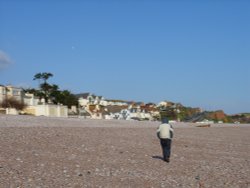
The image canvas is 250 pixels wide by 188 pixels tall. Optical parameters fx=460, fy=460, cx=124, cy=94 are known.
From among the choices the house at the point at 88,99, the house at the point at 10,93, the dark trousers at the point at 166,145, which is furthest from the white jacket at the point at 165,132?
the house at the point at 88,99

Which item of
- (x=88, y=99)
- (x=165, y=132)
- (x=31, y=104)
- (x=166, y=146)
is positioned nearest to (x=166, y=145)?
(x=166, y=146)

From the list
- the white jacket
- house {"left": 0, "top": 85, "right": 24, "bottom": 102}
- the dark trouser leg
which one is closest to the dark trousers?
the dark trouser leg

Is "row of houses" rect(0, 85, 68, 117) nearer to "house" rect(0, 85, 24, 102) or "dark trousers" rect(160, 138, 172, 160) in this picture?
"house" rect(0, 85, 24, 102)

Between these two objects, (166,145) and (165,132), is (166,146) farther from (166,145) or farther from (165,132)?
(165,132)

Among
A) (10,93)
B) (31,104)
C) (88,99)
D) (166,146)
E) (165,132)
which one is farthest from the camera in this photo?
(88,99)

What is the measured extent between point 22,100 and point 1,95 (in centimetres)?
409

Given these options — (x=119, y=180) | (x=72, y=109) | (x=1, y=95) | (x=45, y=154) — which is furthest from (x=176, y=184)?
(x=72, y=109)

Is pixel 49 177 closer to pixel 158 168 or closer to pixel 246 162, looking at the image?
pixel 158 168

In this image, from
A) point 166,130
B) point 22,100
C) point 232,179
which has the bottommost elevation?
point 232,179

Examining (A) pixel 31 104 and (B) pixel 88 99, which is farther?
(B) pixel 88 99

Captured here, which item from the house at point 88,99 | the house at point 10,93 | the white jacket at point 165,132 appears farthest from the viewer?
the house at point 88,99

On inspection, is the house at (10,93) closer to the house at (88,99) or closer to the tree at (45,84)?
the tree at (45,84)

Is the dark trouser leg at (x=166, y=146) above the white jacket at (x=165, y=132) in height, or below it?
below

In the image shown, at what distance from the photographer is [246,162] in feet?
48.3
